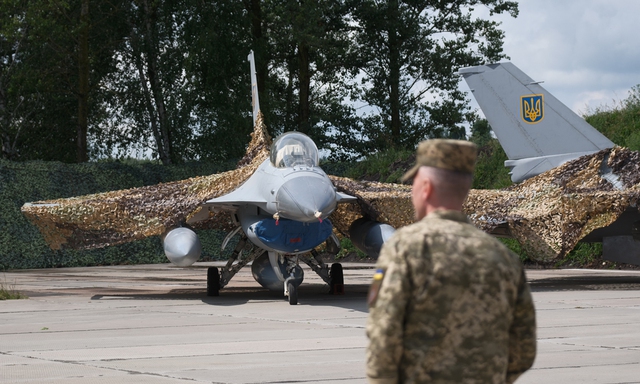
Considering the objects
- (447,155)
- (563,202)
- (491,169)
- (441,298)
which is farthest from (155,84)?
(441,298)

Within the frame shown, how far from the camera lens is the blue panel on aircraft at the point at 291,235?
11.8 metres

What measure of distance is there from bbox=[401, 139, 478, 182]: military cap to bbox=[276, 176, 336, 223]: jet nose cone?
7820mm

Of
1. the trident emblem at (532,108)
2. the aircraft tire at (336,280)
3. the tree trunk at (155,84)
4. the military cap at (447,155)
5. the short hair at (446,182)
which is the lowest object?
the aircraft tire at (336,280)

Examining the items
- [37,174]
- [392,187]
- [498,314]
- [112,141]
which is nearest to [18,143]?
[112,141]

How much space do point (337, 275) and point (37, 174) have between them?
47.1 feet

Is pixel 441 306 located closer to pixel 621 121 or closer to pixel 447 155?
pixel 447 155

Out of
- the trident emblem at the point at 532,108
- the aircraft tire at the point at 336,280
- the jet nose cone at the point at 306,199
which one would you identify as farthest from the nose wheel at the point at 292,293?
the trident emblem at the point at 532,108

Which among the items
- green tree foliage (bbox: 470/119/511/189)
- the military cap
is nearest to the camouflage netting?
green tree foliage (bbox: 470/119/511/189)

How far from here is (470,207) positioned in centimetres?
1455

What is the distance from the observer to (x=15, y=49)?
93.6 feet

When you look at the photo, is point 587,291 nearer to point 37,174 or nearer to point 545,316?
point 545,316

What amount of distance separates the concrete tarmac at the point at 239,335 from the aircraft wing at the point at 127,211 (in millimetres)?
1078

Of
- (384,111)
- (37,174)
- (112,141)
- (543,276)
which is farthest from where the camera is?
(384,111)

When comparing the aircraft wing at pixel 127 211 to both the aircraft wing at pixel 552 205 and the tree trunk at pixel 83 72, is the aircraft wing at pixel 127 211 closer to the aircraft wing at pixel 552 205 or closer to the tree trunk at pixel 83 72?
the aircraft wing at pixel 552 205
